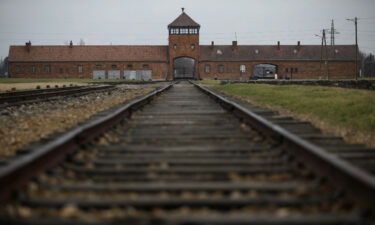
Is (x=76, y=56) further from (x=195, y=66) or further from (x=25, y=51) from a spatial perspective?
(x=195, y=66)

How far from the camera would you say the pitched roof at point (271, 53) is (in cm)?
6981

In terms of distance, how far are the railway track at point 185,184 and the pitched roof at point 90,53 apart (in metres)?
63.8

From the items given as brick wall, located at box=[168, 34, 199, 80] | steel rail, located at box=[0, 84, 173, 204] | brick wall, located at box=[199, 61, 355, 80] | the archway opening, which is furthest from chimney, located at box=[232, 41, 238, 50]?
steel rail, located at box=[0, 84, 173, 204]

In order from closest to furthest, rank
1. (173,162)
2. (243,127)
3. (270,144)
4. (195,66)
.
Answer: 1. (173,162)
2. (270,144)
3. (243,127)
4. (195,66)

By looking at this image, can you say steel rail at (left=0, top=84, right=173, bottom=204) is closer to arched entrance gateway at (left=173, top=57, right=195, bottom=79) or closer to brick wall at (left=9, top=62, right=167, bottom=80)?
brick wall at (left=9, top=62, right=167, bottom=80)

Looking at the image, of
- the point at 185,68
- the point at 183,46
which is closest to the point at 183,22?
the point at 183,46

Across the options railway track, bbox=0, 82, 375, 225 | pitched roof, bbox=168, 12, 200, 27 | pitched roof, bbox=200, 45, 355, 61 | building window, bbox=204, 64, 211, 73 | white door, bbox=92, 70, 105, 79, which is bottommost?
railway track, bbox=0, 82, 375, 225

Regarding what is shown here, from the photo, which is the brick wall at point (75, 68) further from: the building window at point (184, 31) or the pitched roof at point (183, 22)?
the pitched roof at point (183, 22)

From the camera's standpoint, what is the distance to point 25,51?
69875 mm

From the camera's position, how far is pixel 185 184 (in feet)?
10.4

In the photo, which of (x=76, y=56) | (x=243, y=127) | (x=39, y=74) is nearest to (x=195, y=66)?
(x=76, y=56)

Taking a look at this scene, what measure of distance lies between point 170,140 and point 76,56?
66.7 meters

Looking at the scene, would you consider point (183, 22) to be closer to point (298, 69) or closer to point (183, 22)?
point (183, 22)

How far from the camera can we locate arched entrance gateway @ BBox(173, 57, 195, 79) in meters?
69.2
